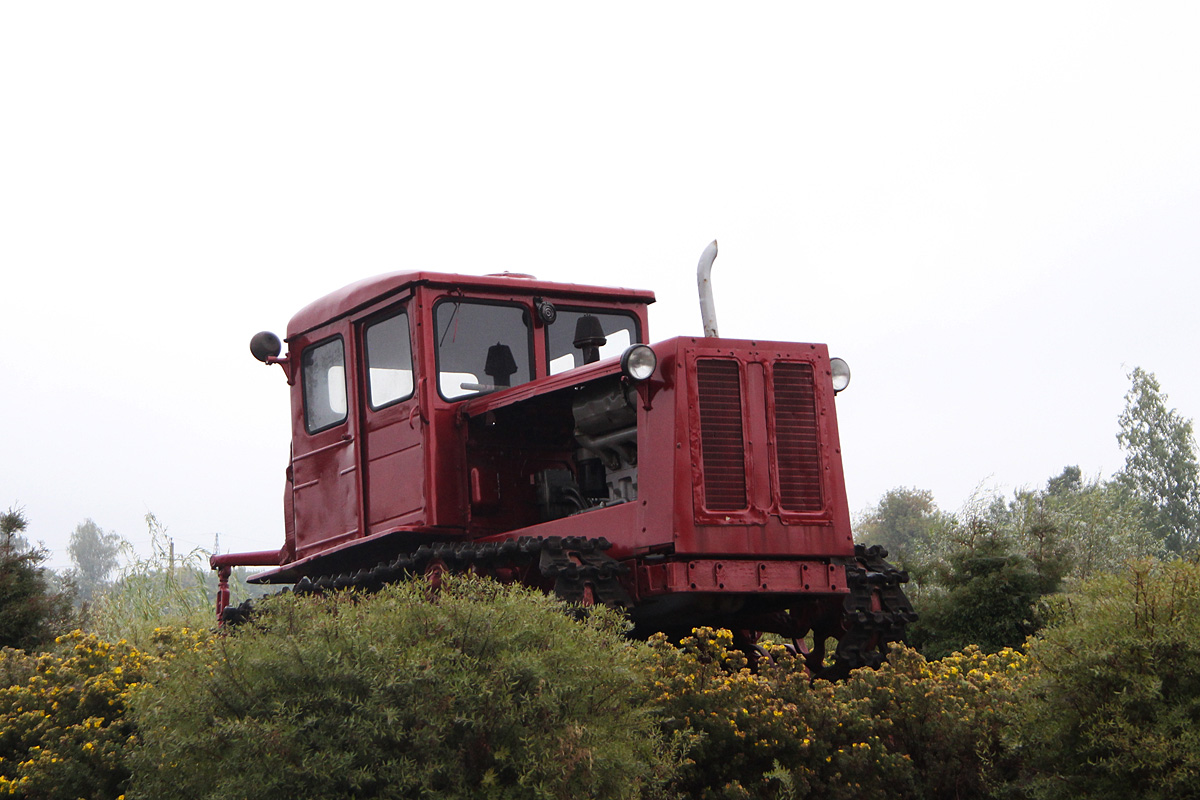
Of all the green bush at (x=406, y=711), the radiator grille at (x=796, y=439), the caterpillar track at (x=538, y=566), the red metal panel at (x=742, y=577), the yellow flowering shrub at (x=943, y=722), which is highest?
the radiator grille at (x=796, y=439)

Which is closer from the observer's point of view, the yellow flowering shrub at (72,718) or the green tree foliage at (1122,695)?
the green tree foliage at (1122,695)

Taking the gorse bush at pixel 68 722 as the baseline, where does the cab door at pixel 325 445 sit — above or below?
above

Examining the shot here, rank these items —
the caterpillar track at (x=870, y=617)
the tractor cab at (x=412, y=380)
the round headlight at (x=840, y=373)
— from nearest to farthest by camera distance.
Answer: the caterpillar track at (x=870, y=617) → the round headlight at (x=840, y=373) → the tractor cab at (x=412, y=380)

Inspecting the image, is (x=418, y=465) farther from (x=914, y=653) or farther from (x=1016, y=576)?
(x=1016, y=576)

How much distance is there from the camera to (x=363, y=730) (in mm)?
5246

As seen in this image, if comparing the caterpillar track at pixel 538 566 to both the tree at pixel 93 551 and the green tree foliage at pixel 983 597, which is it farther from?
the tree at pixel 93 551

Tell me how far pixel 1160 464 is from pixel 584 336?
45.9 metres

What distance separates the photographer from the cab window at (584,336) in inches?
394

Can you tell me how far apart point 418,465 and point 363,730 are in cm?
433

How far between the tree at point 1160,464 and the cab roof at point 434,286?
4298 centimetres

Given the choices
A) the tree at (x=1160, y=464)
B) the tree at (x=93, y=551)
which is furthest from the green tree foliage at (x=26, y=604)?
the tree at (x=93, y=551)

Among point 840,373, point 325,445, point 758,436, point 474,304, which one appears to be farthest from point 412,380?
point 840,373

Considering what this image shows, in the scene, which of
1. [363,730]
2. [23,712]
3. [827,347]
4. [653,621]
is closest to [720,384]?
[827,347]

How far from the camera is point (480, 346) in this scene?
32.3 feet
